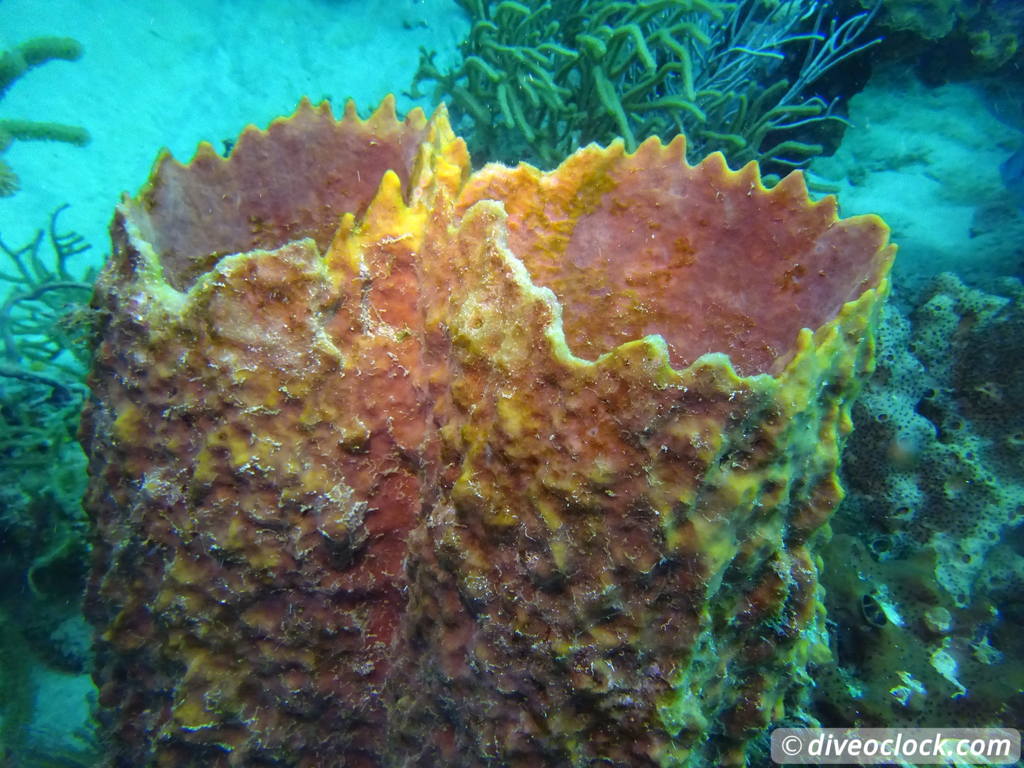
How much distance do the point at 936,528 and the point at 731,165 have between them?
137 inches

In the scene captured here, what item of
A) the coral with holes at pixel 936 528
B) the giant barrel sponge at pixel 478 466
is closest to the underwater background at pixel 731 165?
the coral with holes at pixel 936 528

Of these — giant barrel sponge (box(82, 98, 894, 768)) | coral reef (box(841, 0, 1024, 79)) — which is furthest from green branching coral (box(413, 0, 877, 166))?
giant barrel sponge (box(82, 98, 894, 768))

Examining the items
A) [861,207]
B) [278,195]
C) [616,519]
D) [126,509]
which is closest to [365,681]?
[126,509]

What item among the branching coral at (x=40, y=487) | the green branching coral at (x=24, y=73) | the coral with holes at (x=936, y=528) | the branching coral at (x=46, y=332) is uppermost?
the green branching coral at (x=24, y=73)

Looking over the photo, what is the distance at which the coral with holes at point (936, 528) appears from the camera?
2461 millimetres

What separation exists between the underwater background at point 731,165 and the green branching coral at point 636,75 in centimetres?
3

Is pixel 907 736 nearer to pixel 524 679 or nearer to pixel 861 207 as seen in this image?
pixel 524 679

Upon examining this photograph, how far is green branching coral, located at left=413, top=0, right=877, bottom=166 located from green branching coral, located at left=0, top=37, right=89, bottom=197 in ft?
16.5

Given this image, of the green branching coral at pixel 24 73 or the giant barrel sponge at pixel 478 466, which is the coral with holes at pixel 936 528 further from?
the green branching coral at pixel 24 73

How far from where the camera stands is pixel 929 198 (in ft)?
21.0

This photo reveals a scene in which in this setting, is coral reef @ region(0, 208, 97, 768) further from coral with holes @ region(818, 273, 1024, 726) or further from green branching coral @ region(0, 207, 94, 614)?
coral with holes @ region(818, 273, 1024, 726)

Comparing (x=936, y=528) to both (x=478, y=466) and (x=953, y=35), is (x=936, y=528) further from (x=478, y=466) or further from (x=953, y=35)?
(x=953, y=35)

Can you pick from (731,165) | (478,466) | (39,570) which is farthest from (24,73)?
(478,466)

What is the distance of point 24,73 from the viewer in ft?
25.9
